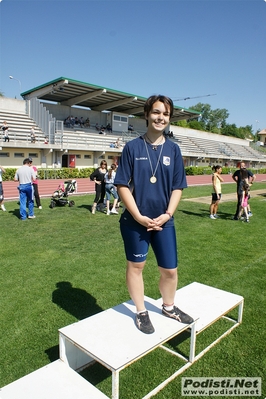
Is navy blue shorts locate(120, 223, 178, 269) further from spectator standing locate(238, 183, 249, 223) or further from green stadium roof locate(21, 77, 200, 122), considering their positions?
green stadium roof locate(21, 77, 200, 122)

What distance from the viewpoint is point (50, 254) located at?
5820 mm

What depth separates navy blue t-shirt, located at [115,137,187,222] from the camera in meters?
2.54

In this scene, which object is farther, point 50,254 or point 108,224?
point 108,224

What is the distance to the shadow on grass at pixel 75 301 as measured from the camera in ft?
12.1

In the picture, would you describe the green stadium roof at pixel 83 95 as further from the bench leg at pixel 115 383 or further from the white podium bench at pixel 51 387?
the bench leg at pixel 115 383

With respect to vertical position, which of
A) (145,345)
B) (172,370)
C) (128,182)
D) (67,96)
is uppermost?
(67,96)

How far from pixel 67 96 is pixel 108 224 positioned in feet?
86.5

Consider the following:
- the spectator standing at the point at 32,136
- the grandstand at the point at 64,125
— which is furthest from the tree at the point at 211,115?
the spectator standing at the point at 32,136

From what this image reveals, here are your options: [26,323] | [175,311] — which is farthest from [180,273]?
[26,323]

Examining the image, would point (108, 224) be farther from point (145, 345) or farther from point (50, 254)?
point (145, 345)

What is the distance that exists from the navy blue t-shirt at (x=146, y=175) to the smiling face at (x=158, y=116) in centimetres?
14

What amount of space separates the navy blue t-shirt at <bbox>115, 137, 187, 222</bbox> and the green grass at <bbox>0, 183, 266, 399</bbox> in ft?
4.91

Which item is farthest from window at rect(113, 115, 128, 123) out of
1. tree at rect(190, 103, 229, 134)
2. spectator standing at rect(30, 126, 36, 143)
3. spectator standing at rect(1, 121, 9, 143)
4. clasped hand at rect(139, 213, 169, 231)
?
tree at rect(190, 103, 229, 134)

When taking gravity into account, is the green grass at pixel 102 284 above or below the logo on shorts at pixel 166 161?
below
